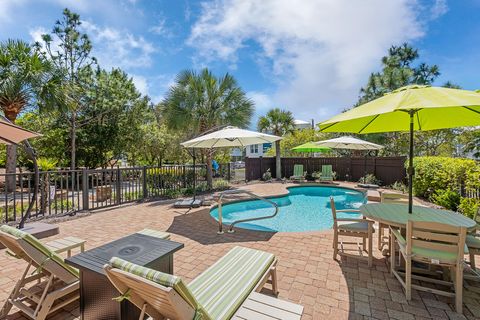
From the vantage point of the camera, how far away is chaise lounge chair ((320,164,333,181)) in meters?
13.3

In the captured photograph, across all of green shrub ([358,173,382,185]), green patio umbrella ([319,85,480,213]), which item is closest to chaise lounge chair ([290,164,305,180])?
green shrub ([358,173,382,185])

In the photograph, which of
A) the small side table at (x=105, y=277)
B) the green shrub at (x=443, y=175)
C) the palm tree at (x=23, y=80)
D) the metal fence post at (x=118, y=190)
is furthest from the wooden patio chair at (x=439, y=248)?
the palm tree at (x=23, y=80)

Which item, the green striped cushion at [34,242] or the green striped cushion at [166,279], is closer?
Result: the green striped cushion at [166,279]

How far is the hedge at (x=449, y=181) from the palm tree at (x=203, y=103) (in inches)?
284

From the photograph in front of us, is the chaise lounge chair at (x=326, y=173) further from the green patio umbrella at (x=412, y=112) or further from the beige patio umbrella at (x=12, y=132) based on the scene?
the beige patio umbrella at (x=12, y=132)

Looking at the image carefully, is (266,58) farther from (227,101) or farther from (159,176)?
(159,176)

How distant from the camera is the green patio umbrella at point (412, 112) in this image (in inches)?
89.4

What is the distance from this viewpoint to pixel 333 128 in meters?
3.79

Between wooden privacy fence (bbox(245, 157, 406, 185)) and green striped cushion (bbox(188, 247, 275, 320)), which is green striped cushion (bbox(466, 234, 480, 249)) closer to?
green striped cushion (bbox(188, 247, 275, 320))

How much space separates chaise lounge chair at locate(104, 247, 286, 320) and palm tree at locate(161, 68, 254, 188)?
813 cm

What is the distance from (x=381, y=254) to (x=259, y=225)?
133 inches

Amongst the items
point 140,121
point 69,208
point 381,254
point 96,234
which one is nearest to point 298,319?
point 381,254

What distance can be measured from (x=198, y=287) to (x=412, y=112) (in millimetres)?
3361

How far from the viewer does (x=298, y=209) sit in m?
8.87
